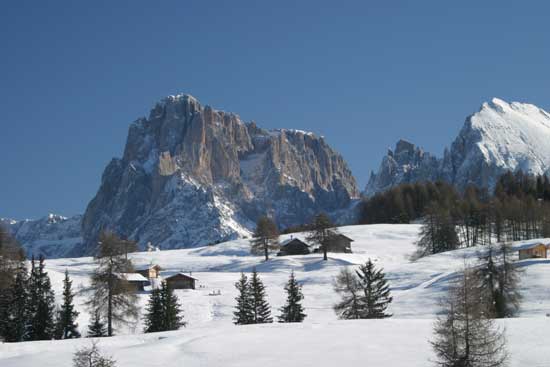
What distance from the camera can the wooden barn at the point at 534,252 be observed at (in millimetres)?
74125

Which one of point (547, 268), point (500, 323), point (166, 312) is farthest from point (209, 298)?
point (500, 323)

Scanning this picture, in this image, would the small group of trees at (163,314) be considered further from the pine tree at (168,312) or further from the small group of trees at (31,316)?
the small group of trees at (31,316)

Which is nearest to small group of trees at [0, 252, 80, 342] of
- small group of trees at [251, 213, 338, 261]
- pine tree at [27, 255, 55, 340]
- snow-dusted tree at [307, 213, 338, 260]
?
pine tree at [27, 255, 55, 340]

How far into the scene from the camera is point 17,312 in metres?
49.4

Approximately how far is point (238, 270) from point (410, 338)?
195ft

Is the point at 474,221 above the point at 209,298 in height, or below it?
above

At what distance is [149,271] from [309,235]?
23.5m

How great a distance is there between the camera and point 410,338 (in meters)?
35.3

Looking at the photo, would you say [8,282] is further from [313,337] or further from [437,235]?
[437,235]

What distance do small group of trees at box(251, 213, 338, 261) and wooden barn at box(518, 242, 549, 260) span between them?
1067 inches

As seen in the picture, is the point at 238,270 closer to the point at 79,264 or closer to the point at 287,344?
the point at 79,264

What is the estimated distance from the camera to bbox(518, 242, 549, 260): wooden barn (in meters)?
74.1


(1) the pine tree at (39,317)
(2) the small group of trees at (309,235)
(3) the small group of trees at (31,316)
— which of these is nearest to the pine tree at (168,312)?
(3) the small group of trees at (31,316)

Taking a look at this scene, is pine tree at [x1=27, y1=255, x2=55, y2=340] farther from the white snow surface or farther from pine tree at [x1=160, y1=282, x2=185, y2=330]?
pine tree at [x1=160, y1=282, x2=185, y2=330]
